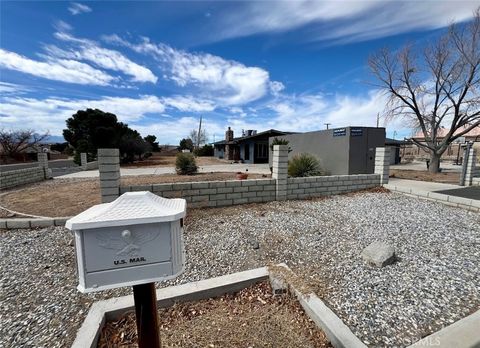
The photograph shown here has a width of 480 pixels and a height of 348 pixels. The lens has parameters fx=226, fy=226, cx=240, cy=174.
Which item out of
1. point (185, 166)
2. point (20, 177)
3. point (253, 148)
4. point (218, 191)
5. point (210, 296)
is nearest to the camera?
point (210, 296)

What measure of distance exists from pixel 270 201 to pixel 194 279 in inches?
147

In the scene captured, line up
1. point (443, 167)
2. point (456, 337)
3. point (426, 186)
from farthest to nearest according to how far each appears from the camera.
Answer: point (443, 167) < point (426, 186) < point (456, 337)

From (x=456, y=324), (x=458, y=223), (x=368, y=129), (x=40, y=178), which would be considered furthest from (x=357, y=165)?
(x=40, y=178)

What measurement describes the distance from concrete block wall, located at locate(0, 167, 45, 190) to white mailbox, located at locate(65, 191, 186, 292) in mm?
10713

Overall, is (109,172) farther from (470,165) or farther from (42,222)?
(470,165)

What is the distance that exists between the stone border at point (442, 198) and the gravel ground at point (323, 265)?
626mm

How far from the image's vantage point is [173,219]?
43.6 inches

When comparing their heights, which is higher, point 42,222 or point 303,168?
point 303,168

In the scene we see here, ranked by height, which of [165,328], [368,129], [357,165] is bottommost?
[165,328]

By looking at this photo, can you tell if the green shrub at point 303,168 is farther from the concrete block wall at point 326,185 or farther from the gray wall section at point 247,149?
the gray wall section at point 247,149

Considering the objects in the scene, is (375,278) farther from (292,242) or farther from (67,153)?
(67,153)

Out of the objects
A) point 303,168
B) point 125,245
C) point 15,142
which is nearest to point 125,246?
point 125,245

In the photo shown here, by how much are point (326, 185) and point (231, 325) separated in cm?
559

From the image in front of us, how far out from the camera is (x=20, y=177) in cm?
934
